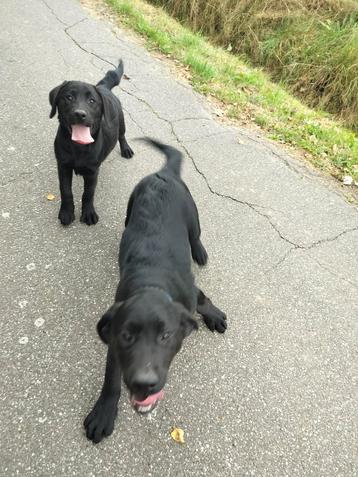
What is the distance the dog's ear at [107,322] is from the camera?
181cm

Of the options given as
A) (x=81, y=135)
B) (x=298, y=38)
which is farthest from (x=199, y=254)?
(x=298, y=38)

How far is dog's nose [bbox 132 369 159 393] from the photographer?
1552 mm

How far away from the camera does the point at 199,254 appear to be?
10.0 feet

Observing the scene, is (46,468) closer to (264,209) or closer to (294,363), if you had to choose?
(294,363)

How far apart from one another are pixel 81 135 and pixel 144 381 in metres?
1.88

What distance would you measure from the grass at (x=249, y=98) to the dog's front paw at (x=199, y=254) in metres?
2.12

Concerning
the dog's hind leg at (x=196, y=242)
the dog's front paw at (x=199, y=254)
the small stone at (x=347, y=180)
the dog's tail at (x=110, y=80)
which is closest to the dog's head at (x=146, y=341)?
the dog's hind leg at (x=196, y=242)

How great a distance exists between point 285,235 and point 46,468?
2488mm

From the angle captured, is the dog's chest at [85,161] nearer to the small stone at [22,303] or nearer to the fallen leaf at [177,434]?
the small stone at [22,303]

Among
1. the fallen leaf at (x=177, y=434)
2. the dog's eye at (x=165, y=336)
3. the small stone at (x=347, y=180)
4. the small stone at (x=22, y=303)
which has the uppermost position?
the dog's eye at (x=165, y=336)

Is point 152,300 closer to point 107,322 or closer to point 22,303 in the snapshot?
point 107,322

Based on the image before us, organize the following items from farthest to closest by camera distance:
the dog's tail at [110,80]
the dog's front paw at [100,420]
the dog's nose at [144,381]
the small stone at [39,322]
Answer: the dog's tail at [110,80], the small stone at [39,322], the dog's front paw at [100,420], the dog's nose at [144,381]

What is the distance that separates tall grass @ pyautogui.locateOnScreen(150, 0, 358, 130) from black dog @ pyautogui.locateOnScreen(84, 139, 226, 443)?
5.31 m

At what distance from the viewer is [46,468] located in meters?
1.95
